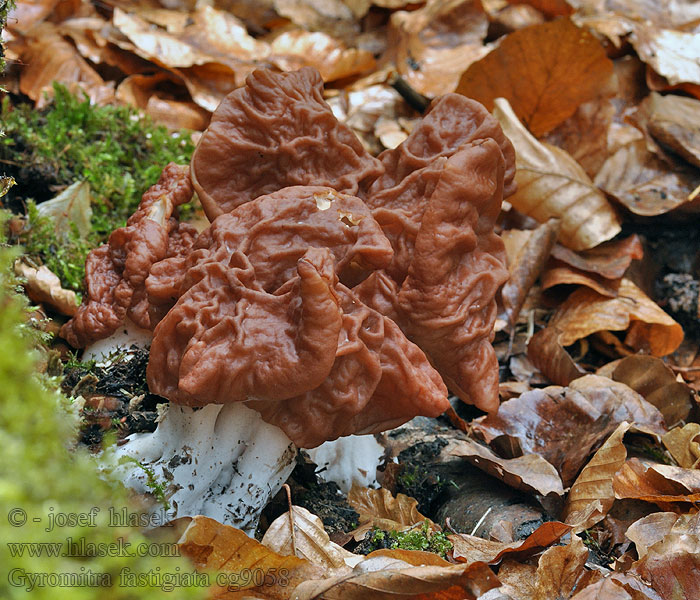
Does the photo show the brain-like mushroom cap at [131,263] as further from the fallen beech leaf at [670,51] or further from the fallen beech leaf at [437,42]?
the fallen beech leaf at [670,51]

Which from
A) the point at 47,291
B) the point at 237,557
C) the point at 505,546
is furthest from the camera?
the point at 47,291

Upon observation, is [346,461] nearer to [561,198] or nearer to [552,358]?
[552,358]

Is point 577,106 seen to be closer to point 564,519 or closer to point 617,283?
point 617,283

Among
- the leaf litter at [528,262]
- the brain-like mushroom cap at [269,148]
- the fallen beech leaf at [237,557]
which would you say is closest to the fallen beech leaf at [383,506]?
the leaf litter at [528,262]

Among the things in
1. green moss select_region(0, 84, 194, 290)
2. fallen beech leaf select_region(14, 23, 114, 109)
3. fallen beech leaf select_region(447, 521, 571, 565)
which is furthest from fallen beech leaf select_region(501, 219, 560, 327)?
fallen beech leaf select_region(14, 23, 114, 109)

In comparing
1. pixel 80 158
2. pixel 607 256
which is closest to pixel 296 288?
pixel 80 158

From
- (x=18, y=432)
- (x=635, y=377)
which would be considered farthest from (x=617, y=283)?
(x=18, y=432)

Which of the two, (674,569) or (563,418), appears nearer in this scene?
(674,569)
